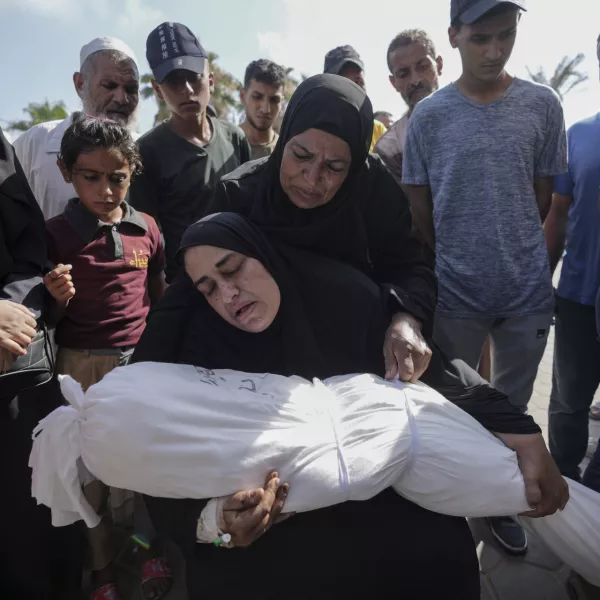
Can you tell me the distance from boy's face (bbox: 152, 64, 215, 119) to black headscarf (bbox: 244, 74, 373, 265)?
123 centimetres

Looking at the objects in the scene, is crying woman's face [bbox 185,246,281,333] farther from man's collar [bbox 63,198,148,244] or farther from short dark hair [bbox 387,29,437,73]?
short dark hair [bbox 387,29,437,73]

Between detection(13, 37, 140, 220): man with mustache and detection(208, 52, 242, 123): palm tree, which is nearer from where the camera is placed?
detection(13, 37, 140, 220): man with mustache

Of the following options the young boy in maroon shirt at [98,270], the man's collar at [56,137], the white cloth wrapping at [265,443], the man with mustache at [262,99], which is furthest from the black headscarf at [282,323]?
the man with mustache at [262,99]

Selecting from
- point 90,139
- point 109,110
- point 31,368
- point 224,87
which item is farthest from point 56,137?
point 224,87

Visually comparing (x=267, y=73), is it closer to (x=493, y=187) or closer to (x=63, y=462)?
(x=493, y=187)

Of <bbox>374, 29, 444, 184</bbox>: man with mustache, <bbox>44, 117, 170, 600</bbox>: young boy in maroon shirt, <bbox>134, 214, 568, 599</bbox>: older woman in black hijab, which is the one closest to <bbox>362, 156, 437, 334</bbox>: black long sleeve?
<bbox>134, 214, 568, 599</bbox>: older woman in black hijab

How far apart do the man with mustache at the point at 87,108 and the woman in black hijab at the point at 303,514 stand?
1.31 meters

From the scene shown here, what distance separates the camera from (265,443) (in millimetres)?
1115

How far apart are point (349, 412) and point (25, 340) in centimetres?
98

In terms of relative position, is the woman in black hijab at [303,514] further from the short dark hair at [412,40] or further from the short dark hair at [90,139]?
the short dark hair at [412,40]

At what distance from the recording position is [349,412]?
4.04ft

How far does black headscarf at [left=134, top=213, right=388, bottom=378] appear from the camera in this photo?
1.48 meters

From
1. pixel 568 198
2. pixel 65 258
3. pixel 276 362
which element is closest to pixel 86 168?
pixel 65 258

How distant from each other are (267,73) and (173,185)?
1.51m
